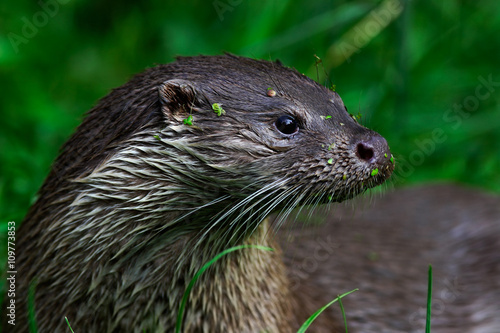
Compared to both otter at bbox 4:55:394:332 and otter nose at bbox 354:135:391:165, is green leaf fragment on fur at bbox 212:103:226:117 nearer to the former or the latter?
otter at bbox 4:55:394:332

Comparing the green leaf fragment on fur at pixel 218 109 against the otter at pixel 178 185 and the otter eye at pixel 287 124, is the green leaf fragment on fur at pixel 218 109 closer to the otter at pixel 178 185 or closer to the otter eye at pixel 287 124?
the otter at pixel 178 185

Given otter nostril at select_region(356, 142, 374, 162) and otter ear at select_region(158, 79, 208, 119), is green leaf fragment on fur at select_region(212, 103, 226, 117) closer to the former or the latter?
otter ear at select_region(158, 79, 208, 119)

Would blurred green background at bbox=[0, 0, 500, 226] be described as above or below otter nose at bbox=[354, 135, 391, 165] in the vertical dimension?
above

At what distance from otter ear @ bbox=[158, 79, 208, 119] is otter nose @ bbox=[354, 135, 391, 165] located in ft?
1.50

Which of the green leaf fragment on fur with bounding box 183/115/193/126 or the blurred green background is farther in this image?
the blurred green background

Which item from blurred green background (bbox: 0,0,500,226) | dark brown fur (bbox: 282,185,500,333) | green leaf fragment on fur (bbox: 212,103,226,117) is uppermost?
blurred green background (bbox: 0,0,500,226)

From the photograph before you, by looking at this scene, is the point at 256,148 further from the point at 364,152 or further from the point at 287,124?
the point at 364,152

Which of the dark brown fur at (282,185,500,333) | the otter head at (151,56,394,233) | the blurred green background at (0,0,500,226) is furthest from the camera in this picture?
the blurred green background at (0,0,500,226)

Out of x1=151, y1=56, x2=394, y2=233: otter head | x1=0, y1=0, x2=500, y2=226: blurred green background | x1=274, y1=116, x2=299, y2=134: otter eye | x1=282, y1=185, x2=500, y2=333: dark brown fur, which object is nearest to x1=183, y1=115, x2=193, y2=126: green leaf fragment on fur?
x1=151, y1=56, x2=394, y2=233: otter head

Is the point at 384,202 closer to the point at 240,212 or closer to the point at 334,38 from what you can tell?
the point at 334,38

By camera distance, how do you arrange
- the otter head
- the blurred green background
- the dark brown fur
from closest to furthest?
1. the otter head
2. the dark brown fur
3. the blurred green background

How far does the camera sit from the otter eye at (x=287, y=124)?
2156 millimetres

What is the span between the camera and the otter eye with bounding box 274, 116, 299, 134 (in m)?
2.16

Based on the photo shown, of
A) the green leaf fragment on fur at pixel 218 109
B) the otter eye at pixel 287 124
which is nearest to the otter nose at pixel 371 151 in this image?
the otter eye at pixel 287 124
